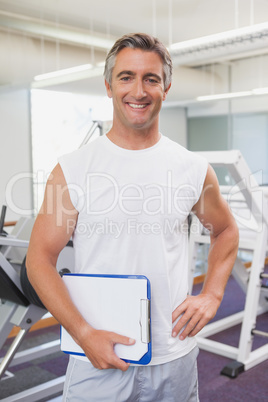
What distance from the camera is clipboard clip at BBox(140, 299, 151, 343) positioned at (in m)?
1.02

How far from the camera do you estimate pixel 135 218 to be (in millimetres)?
1123

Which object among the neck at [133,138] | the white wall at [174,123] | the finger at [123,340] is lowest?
the finger at [123,340]

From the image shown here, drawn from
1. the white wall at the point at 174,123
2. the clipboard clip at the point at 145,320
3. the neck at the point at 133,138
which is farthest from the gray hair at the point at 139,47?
the white wall at the point at 174,123

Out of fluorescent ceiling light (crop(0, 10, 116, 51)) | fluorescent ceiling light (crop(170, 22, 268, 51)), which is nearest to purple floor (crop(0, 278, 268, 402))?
fluorescent ceiling light (crop(170, 22, 268, 51))

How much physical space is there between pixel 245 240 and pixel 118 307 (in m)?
2.39

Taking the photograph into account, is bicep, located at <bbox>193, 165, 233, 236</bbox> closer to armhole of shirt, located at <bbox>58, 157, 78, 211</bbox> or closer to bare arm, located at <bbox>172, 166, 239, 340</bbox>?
bare arm, located at <bbox>172, 166, 239, 340</bbox>

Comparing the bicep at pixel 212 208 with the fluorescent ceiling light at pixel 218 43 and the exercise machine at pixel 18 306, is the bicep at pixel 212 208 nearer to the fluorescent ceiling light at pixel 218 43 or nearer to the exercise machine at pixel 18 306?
the exercise machine at pixel 18 306

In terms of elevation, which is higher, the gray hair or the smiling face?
the gray hair

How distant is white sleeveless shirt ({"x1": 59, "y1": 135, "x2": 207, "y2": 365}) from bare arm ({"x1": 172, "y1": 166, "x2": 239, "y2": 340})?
40mm

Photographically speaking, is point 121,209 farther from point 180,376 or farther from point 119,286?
point 180,376

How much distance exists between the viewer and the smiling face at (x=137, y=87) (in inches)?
43.9

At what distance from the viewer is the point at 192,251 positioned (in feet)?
11.7

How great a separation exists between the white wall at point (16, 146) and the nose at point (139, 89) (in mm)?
5719

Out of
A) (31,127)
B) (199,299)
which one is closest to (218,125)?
(31,127)
